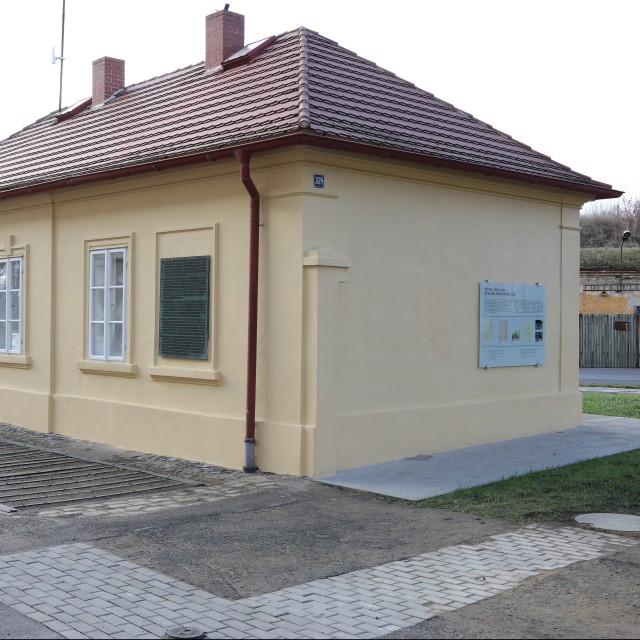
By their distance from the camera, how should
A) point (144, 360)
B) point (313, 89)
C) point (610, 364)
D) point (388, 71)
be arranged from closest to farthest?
point (313, 89) < point (144, 360) < point (388, 71) < point (610, 364)

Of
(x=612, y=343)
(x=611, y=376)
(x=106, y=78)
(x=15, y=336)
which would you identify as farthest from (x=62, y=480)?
(x=612, y=343)

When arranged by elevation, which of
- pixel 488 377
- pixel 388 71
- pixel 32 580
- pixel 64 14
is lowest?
pixel 32 580

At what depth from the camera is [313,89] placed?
1099 centimetres

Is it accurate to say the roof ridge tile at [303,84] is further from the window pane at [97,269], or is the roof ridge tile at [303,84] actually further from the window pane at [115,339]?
the window pane at [115,339]

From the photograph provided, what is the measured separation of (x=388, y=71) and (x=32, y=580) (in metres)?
9.92

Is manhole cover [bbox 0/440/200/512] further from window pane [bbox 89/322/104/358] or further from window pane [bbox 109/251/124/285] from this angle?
window pane [bbox 109/251/124/285]

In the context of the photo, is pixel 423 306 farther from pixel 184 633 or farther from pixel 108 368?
pixel 184 633

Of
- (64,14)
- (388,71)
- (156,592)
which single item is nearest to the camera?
(156,592)

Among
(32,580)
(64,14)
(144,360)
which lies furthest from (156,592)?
(64,14)

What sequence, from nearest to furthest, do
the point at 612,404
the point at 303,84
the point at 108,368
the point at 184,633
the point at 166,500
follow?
1. the point at 184,633
2. the point at 166,500
3. the point at 303,84
4. the point at 108,368
5. the point at 612,404

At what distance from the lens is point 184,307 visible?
11.3 meters

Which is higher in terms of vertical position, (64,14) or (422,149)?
(64,14)

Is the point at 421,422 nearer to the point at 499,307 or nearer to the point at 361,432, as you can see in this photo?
the point at 361,432

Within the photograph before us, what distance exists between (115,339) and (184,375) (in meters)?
1.85
